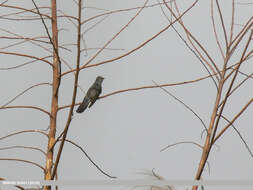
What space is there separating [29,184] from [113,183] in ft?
0.47

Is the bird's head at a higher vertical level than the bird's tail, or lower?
higher

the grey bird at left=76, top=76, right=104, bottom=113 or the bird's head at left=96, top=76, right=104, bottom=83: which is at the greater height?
the bird's head at left=96, top=76, right=104, bottom=83

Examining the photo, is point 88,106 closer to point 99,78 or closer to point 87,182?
point 99,78

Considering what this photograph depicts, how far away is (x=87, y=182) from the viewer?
1.98 ft

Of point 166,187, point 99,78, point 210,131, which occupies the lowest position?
point 166,187

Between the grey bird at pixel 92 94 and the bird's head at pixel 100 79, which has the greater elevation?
the bird's head at pixel 100 79

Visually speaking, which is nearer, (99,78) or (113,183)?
(113,183)

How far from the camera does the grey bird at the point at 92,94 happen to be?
3.46ft

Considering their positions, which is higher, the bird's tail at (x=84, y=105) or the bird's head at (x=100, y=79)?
the bird's head at (x=100, y=79)

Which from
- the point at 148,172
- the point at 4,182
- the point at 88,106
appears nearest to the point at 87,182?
the point at 4,182

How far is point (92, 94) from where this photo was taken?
1.07 metres

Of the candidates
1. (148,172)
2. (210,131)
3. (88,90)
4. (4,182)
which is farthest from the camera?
(88,90)

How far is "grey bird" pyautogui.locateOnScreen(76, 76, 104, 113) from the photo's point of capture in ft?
3.46

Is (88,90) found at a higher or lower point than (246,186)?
higher
